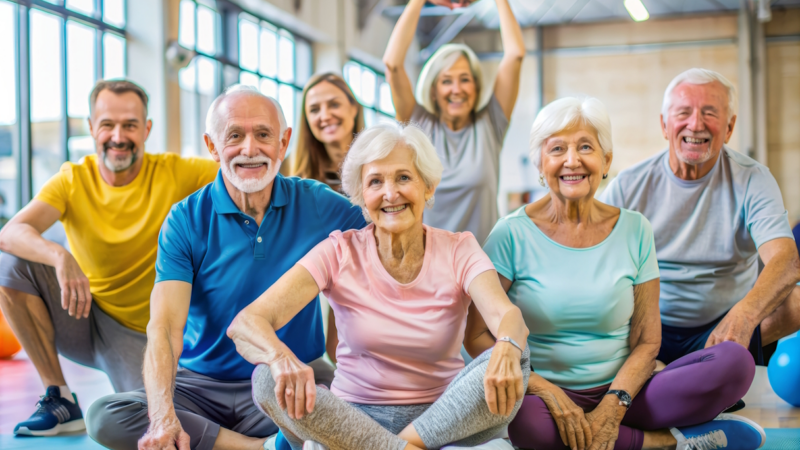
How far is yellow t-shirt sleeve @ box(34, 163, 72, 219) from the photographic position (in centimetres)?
287

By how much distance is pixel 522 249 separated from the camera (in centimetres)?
225

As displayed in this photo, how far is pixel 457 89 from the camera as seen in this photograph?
325 cm

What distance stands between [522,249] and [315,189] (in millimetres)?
729

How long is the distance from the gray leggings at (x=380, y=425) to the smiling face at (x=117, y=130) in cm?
152

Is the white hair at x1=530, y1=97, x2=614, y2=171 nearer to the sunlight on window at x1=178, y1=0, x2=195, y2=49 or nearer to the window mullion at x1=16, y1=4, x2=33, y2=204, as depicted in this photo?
the window mullion at x1=16, y1=4, x2=33, y2=204

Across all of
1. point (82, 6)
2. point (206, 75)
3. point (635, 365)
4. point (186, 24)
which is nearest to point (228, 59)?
point (206, 75)

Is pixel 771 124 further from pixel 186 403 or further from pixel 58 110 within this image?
pixel 186 403

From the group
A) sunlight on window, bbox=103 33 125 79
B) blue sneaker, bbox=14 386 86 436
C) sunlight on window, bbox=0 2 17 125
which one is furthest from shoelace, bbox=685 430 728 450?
sunlight on window, bbox=103 33 125 79

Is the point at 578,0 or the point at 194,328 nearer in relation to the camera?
the point at 194,328

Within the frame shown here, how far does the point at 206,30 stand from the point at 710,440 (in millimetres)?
7880

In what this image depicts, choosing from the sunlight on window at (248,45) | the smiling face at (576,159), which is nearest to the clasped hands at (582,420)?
the smiling face at (576,159)

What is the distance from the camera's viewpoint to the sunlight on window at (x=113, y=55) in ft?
23.3

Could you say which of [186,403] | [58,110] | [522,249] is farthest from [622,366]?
[58,110]

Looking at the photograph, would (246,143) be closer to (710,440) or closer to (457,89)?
(457,89)
